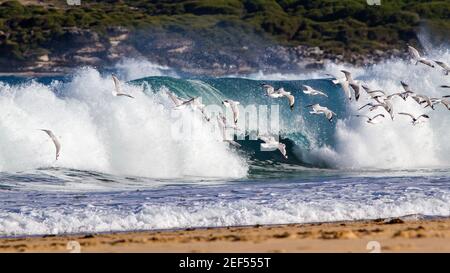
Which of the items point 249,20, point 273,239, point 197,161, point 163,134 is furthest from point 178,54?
point 273,239

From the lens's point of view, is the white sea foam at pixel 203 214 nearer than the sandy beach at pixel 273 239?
No

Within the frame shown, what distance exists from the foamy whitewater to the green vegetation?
42086mm

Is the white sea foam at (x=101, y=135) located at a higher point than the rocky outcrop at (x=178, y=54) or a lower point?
higher

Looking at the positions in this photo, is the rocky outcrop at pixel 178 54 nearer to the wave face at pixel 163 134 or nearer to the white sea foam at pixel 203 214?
the wave face at pixel 163 134

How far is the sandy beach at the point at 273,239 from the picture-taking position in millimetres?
13359

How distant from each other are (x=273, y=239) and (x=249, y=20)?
237 feet

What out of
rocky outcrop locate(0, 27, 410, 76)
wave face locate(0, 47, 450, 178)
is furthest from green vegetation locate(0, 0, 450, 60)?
wave face locate(0, 47, 450, 178)

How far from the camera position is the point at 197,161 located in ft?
94.0

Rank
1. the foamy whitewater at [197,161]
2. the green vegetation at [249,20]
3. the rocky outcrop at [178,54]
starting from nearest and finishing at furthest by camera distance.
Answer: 1. the foamy whitewater at [197,161]
2. the rocky outcrop at [178,54]
3. the green vegetation at [249,20]

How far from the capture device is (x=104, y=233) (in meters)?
16.5

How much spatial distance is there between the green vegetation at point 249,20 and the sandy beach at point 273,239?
206 ft

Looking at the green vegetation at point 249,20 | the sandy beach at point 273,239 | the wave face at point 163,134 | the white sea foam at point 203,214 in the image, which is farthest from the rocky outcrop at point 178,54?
the sandy beach at point 273,239

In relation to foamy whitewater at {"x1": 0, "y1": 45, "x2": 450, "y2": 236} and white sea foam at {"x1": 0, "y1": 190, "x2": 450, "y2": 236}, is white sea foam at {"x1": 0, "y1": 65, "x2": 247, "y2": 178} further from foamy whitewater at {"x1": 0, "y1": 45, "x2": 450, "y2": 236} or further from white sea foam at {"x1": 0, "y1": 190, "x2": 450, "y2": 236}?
white sea foam at {"x1": 0, "y1": 190, "x2": 450, "y2": 236}
